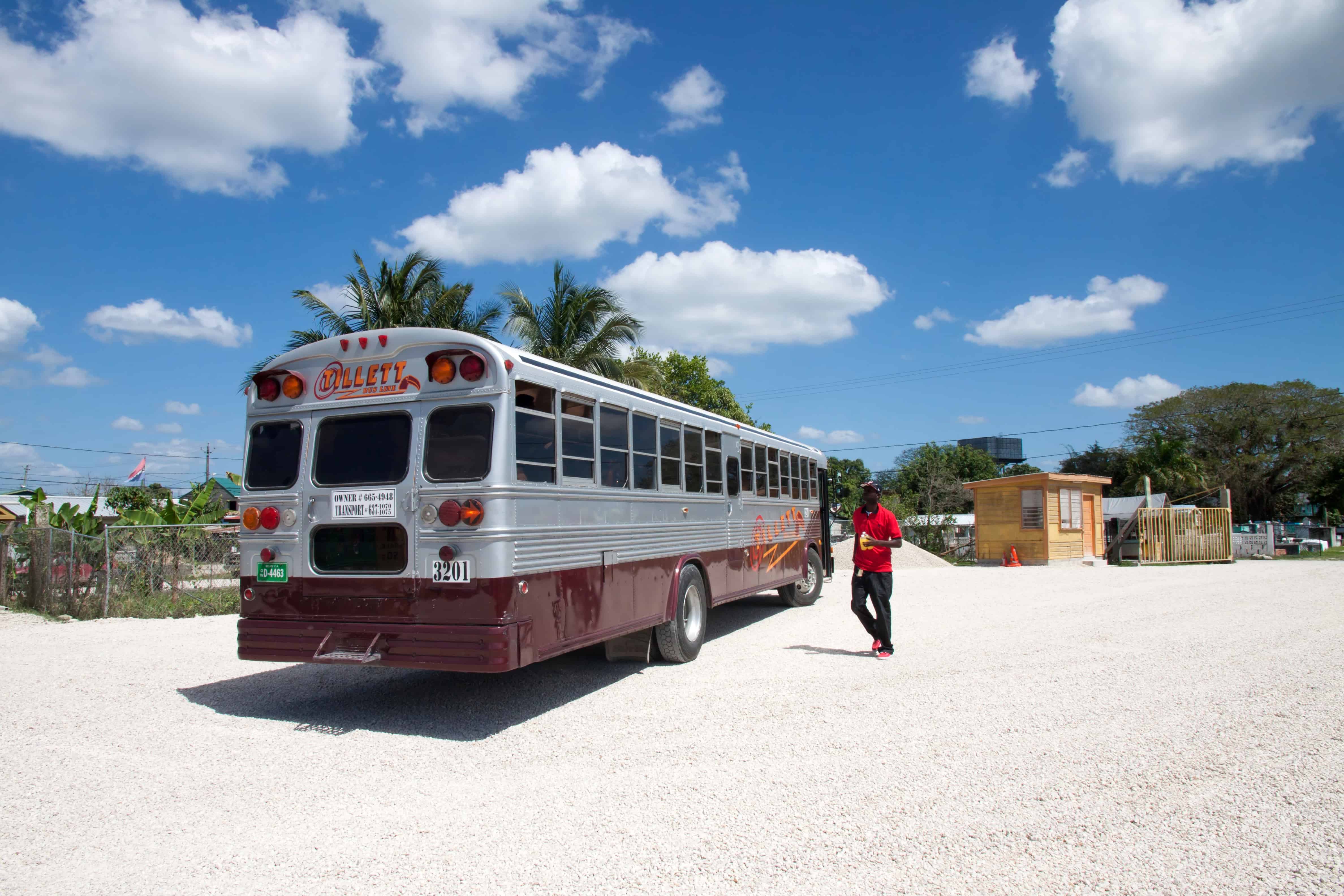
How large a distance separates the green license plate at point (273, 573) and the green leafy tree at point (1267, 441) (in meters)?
50.8

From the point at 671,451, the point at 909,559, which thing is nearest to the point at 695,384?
the point at 909,559

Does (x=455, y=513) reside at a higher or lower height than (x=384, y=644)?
higher

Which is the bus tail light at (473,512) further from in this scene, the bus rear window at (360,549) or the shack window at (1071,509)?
the shack window at (1071,509)

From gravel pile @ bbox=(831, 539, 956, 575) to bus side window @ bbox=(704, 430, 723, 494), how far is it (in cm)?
1513

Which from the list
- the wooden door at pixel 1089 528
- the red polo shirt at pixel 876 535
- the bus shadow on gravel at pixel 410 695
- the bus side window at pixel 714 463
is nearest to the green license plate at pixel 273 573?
the bus shadow on gravel at pixel 410 695

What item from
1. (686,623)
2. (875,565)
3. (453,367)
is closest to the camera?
(453,367)

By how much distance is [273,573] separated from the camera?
6.42 m

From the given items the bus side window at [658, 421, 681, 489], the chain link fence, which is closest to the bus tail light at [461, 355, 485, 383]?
the bus side window at [658, 421, 681, 489]

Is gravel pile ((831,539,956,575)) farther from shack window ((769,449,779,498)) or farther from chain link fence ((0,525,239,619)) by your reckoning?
chain link fence ((0,525,239,619))

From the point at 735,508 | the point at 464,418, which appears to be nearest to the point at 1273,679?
the point at 735,508

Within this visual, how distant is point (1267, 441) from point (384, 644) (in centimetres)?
5703

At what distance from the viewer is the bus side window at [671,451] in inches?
327

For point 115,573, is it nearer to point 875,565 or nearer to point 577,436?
point 577,436

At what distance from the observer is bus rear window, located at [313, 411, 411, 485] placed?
20.2 ft
